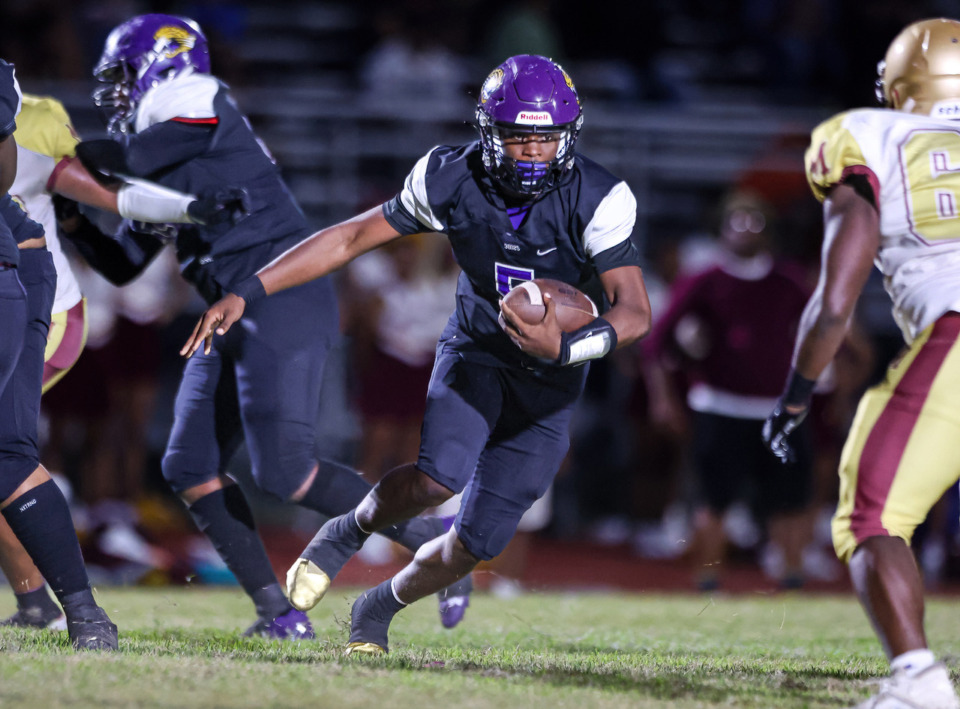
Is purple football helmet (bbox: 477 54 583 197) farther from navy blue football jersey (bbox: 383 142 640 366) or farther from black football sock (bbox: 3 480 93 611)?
black football sock (bbox: 3 480 93 611)

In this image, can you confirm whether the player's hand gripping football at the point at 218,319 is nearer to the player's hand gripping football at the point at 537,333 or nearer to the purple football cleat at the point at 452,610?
the player's hand gripping football at the point at 537,333

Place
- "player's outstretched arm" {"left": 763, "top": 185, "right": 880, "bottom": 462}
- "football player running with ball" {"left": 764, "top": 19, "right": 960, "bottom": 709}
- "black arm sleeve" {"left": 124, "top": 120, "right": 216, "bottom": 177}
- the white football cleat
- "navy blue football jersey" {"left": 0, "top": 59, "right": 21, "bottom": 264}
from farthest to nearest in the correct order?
"black arm sleeve" {"left": 124, "top": 120, "right": 216, "bottom": 177} < "navy blue football jersey" {"left": 0, "top": 59, "right": 21, "bottom": 264} < "player's outstretched arm" {"left": 763, "top": 185, "right": 880, "bottom": 462} < "football player running with ball" {"left": 764, "top": 19, "right": 960, "bottom": 709} < the white football cleat

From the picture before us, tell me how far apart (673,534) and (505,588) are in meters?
2.29

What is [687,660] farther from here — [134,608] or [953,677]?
[134,608]

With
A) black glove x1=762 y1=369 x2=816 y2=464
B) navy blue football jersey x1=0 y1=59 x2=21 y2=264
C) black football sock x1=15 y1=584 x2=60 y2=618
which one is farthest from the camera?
black football sock x1=15 y1=584 x2=60 y2=618

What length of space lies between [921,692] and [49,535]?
2.57 metres

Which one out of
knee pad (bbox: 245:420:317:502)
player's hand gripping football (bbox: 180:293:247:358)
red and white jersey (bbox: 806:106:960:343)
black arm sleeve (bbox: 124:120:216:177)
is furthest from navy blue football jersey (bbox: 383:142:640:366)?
black arm sleeve (bbox: 124:120:216:177)

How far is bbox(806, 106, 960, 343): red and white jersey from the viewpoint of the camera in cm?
326

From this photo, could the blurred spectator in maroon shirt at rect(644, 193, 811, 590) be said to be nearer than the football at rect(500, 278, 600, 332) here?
No

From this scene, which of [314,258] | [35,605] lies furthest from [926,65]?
[35,605]

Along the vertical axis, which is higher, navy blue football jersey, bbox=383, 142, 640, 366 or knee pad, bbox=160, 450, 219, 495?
navy blue football jersey, bbox=383, 142, 640, 366

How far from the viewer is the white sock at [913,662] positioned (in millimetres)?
2938

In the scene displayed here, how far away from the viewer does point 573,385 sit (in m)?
3.96

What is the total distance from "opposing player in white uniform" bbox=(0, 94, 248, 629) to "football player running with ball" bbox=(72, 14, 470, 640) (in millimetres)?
83
